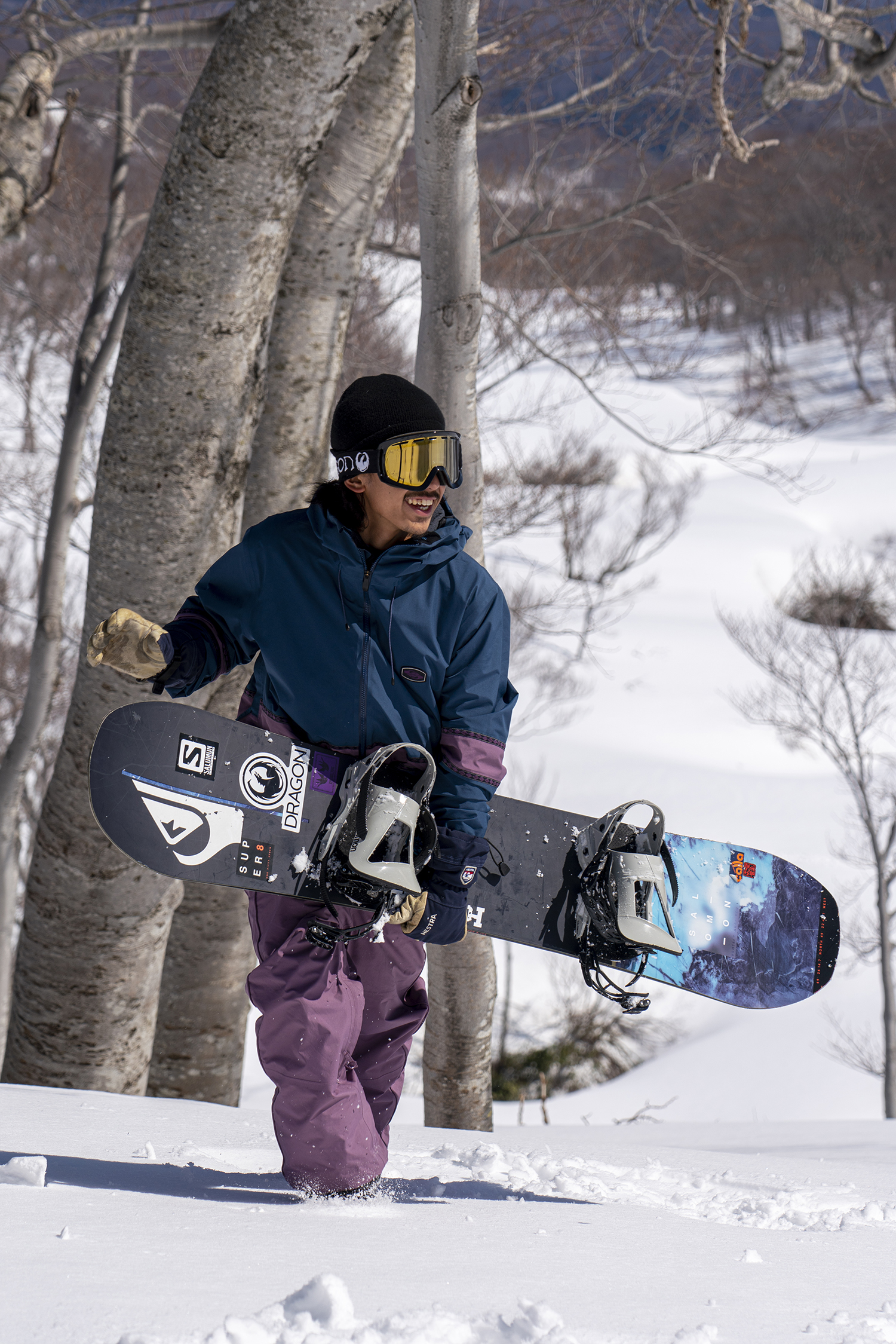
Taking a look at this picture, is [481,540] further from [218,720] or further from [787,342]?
[787,342]

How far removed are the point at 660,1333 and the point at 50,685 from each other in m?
5.96

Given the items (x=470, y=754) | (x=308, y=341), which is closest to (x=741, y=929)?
(x=470, y=754)

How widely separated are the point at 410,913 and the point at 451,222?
2.09 meters

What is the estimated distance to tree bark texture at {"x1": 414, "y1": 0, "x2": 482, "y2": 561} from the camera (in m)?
2.71

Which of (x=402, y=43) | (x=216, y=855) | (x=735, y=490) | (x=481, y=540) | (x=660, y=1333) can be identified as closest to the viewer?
(x=660, y=1333)

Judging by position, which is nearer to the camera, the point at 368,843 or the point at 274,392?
the point at 368,843

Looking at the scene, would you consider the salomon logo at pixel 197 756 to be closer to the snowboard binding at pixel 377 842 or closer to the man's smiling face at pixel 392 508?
the snowboard binding at pixel 377 842

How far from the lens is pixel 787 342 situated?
4750 centimetres

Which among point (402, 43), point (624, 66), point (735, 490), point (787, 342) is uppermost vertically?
point (787, 342)

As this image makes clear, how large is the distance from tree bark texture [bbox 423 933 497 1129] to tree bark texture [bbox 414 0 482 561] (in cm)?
154

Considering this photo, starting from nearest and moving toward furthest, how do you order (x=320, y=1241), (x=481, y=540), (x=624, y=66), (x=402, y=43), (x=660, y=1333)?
(x=660, y=1333) < (x=320, y=1241) < (x=402, y=43) < (x=481, y=540) < (x=624, y=66)

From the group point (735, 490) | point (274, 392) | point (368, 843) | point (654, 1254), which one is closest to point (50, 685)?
point (274, 392)

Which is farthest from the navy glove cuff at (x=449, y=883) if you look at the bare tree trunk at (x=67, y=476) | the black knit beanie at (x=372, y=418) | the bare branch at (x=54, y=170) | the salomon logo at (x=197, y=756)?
the bare tree trunk at (x=67, y=476)

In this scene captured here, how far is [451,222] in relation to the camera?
9.83 feet
